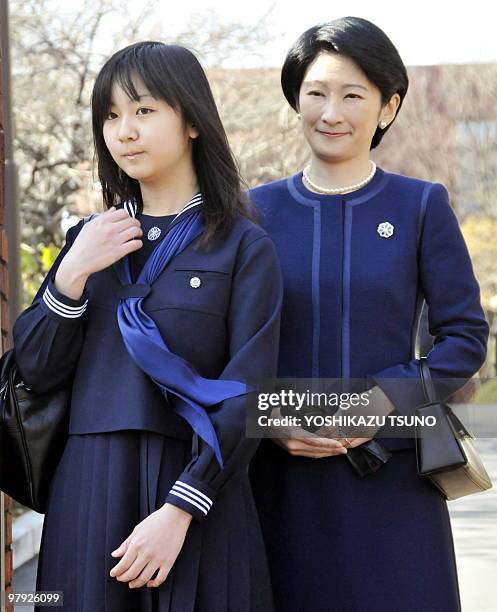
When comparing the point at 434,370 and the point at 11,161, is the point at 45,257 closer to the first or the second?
the point at 11,161

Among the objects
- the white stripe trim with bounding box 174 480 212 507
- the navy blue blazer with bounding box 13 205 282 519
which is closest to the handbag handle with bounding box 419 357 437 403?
the navy blue blazer with bounding box 13 205 282 519

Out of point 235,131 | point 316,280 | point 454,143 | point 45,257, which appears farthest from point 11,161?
point 454,143

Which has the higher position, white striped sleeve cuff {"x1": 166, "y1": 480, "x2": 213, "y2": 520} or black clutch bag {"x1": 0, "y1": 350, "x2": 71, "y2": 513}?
black clutch bag {"x1": 0, "y1": 350, "x2": 71, "y2": 513}

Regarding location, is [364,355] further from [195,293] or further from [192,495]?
[192,495]

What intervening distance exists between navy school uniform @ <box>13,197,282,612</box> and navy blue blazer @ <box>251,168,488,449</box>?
34 centimetres

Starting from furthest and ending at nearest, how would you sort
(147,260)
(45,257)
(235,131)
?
(235,131) < (45,257) < (147,260)

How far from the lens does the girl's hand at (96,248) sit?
234 cm

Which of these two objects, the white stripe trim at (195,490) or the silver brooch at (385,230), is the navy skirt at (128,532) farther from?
the silver brooch at (385,230)

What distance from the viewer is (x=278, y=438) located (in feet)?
8.66

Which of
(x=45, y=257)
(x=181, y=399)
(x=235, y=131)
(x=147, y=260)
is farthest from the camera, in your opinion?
(x=235, y=131)

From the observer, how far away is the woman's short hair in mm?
2693

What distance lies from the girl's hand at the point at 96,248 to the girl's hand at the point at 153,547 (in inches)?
19.3

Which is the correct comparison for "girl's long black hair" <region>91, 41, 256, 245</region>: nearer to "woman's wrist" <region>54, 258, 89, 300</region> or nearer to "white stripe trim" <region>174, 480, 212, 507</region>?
"woman's wrist" <region>54, 258, 89, 300</region>

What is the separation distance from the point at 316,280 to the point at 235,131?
10.3 metres
